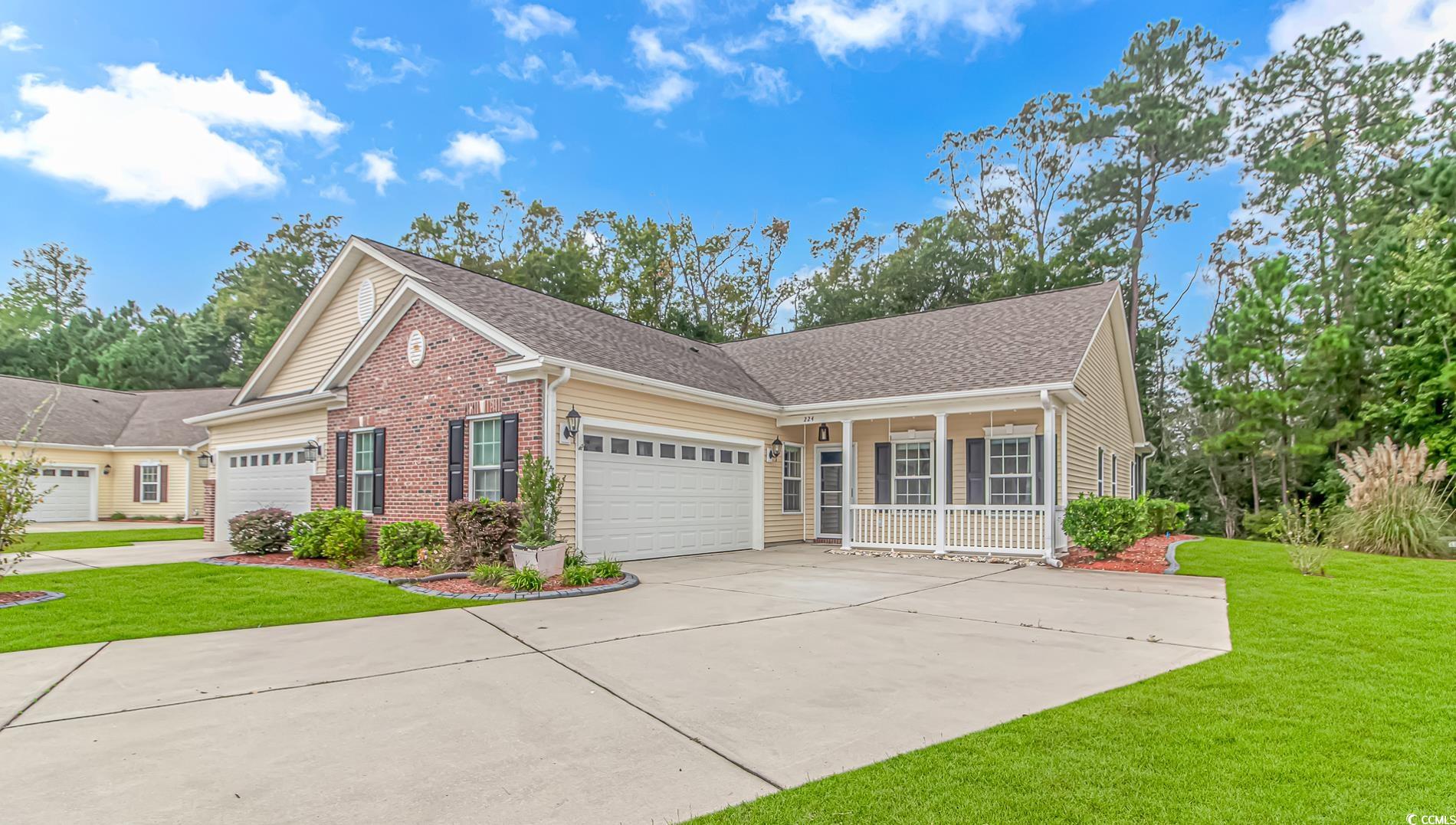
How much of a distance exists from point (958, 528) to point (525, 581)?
26.3ft

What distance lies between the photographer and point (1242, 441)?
19.2 meters

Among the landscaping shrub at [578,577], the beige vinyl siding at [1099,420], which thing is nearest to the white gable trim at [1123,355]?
the beige vinyl siding at [1099,420]

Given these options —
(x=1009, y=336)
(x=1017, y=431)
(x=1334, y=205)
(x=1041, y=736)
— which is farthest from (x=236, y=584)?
(x=1334, y=205)

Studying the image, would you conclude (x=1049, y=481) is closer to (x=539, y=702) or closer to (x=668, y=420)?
(x=668, y=420)

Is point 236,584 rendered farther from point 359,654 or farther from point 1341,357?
point 1341,357

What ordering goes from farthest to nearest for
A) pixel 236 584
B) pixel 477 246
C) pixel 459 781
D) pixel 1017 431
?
→ pixel 477 246, pixel 1017 431, pixel 236 584, pixel 459 781

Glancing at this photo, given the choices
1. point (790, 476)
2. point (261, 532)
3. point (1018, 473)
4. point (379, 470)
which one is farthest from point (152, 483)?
point (1018, 473)

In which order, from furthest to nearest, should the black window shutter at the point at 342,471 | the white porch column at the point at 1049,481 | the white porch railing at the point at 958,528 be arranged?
the black window shutter at the point at 342,471 < the white porch railing at the point at 958,528 < the white porch column at the point at 1049,481

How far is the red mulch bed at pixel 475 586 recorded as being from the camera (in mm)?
8617

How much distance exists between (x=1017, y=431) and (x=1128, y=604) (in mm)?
6101

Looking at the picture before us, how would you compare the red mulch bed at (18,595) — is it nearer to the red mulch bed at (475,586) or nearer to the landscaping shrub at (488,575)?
the red mulch bed at (475,586)

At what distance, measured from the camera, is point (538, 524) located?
9594mm

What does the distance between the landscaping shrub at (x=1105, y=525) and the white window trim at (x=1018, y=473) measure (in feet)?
3.57

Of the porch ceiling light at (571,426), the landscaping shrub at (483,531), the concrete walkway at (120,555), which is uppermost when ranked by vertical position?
the porch ceiling light at (571,426)
